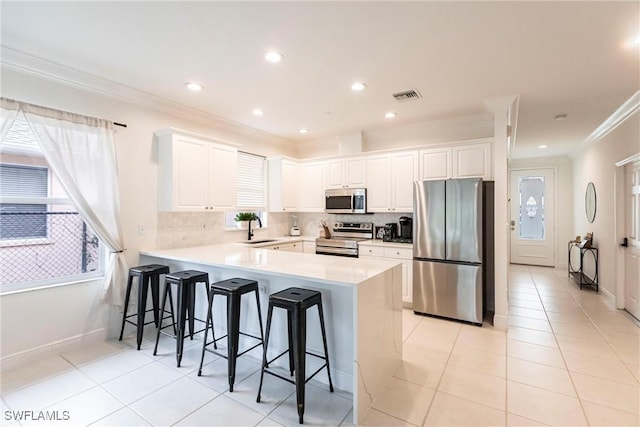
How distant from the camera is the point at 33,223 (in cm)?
277

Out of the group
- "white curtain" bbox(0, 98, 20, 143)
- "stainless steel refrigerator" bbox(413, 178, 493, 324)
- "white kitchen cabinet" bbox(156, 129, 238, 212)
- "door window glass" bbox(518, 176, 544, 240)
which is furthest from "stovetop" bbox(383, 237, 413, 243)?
"door window glass" bbox(518, 176, 544, 240)

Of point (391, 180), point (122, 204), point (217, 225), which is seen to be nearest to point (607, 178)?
point (391, 180)

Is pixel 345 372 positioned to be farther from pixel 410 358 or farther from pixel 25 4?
pixel 25 4

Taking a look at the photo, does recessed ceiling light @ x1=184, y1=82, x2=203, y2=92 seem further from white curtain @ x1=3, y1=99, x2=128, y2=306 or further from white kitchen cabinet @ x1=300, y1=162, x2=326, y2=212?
white kitchen cabinet @ x1=300, y1=162, x2=326, y2=212

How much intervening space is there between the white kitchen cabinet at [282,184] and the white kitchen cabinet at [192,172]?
3.65 feet

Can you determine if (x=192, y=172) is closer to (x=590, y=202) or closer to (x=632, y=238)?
(x=632, y=238)

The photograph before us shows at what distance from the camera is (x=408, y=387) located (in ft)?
7.80

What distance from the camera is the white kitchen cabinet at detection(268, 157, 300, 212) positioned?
512cm

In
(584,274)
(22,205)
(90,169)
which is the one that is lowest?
(584,274)

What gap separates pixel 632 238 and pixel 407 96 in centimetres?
357

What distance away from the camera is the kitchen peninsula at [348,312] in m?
2.07

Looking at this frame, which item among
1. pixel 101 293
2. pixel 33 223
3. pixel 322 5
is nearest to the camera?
pixel 322 5

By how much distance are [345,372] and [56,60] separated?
3.61 metres

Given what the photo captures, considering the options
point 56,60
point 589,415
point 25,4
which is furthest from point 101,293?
point 589,415
